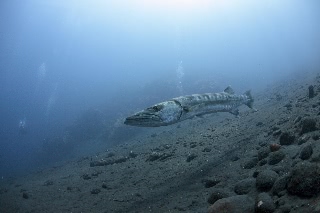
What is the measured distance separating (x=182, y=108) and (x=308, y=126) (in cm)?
332

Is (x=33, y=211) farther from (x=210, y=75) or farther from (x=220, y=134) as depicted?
(x=210, y=75)

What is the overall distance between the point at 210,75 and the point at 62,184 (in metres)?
32.5

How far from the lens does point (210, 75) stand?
4056 centimetres

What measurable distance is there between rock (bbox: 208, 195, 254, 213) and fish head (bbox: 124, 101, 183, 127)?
280cm

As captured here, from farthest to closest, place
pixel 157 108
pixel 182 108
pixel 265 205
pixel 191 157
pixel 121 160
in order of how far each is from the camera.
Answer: pixel 121 160 → pixel 191 157 → pixel 182 108 → pixel 157 108 → pixel 265 205

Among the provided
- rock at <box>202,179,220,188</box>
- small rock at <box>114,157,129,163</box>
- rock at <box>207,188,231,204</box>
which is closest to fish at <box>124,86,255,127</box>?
rock at <box>202,179,220,188</box>

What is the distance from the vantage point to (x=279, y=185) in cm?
445

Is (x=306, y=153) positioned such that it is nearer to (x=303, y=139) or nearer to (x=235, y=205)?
(x=303, y=139)

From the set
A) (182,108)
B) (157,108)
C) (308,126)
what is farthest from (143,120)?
(308,126)

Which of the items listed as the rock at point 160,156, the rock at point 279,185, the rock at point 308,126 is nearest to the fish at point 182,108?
the rock at point 308,126

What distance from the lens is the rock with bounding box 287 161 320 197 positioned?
3.77 metres

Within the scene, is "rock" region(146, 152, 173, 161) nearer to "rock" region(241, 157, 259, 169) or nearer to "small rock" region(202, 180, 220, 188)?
"small rock" region(202, 180, 220, 188)

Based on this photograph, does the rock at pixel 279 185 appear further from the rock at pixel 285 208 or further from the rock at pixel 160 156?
the rock at pixel 160 156

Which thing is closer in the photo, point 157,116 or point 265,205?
point 265,205
